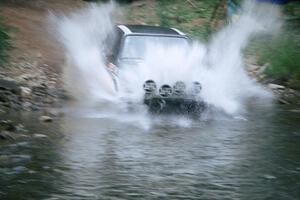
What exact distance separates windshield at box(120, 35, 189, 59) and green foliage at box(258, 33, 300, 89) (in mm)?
4054

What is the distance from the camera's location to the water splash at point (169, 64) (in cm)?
1163

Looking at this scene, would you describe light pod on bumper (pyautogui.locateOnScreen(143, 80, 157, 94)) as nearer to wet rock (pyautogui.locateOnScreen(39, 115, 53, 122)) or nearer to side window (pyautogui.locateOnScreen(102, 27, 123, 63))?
side window (pyautogui.locateOnScreen(102, 27, 123, 63))

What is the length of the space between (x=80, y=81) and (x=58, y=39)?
4.05 metres

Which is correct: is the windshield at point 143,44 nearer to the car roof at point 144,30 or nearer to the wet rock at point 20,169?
the car roof at point 144,30

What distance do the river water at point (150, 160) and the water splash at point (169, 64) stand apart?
90cm

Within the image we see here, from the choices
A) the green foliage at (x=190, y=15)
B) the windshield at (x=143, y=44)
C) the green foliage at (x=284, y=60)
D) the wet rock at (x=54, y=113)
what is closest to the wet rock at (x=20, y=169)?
the wet rock at (x=54, y=113)

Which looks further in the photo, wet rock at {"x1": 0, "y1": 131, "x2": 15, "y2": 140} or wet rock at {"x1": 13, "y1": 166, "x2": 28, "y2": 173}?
wet rock at {"x1": 0, "y1": 131, "x2": 15, "y2": 140}

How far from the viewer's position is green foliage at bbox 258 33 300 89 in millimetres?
15656

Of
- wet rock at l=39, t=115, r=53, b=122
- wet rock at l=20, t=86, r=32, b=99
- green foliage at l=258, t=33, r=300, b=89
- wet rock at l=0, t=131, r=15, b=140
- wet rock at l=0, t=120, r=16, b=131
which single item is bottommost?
wet rock at l=0, t=131, r=15, b=140

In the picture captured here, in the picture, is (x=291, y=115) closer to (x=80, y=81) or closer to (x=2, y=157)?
(x=80, y=81)

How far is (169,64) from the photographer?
1171 centimetres

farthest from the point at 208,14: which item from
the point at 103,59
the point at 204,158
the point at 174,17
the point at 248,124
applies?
the point at 204,158

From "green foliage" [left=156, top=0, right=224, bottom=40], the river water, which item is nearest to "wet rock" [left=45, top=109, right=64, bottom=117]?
the river water

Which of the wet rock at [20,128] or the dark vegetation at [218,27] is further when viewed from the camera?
the dark vegetation at [218,27]
